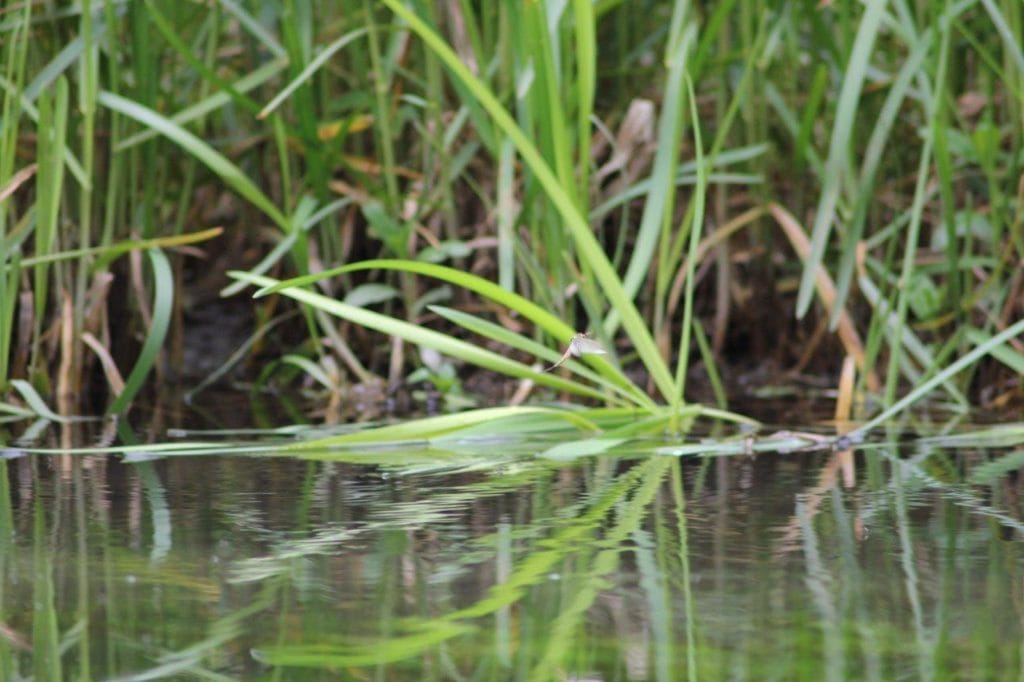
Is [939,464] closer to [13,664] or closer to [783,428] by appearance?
[783,428]

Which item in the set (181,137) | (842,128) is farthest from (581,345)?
(181,137)

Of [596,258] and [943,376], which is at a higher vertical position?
[596,258]

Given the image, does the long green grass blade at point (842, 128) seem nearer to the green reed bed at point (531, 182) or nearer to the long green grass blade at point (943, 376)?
the green reed bed at point (531, 182)

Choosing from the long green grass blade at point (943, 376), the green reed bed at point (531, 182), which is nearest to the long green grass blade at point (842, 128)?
the green reed bed at point (531, 182)

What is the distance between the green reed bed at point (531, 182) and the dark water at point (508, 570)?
211 millimetres

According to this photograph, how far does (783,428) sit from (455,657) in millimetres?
871

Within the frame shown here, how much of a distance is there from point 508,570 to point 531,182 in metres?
0.84

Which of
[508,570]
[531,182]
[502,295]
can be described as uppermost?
[531,182]

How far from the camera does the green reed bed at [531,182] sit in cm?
146

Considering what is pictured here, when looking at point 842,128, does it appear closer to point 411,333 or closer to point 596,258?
point 596,258

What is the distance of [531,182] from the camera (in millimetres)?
1528

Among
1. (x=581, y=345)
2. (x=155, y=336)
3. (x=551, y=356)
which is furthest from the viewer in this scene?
(x=155, y=336)

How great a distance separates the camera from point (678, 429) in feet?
4.26

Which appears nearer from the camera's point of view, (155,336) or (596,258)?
(596,258)
